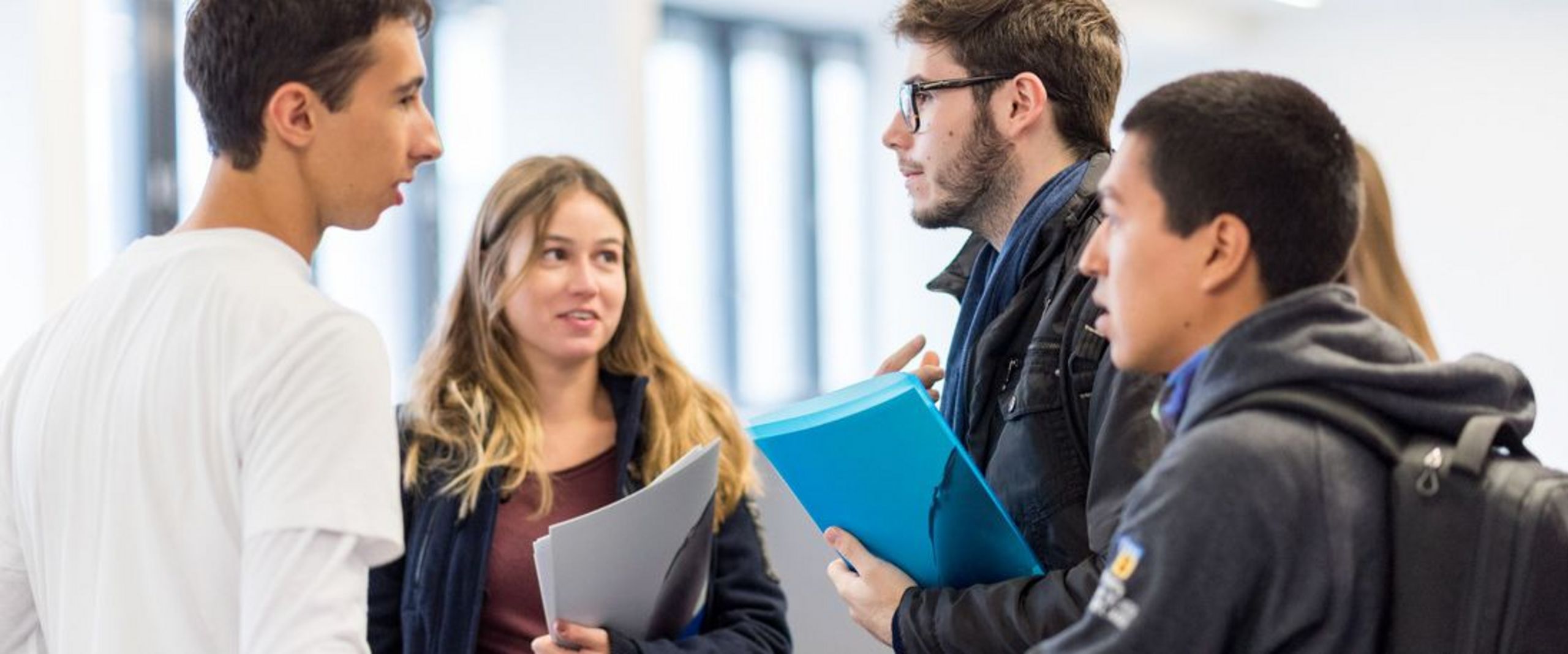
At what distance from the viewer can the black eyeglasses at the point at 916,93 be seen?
2016mm

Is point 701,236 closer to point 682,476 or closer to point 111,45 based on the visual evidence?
point 111,45

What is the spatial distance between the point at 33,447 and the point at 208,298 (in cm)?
24

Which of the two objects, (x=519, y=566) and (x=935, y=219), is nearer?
(x=935, y=219)

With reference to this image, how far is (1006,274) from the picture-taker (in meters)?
1.89

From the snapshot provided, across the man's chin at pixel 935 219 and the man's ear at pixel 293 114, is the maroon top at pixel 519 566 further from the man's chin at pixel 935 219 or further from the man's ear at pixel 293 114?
the man's ear at pixel 293 114

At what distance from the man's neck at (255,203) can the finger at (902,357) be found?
2.45 feet

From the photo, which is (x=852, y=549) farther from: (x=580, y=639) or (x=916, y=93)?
(x=916, y=93)

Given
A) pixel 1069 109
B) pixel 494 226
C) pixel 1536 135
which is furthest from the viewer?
pixel 1536 135

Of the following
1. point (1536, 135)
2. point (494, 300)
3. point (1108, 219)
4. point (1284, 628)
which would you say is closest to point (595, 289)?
point (494, 300)

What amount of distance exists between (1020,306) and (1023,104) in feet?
0.96

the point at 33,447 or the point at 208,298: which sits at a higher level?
the point at 208,298

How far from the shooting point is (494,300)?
2.62m

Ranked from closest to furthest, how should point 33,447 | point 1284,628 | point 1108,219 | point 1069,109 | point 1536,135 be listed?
point 1284,628 → point 1108,219 → point 33,447 → point 1069,109 → point 1536,135

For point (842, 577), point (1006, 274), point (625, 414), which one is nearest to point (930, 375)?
point (1006, 274)
